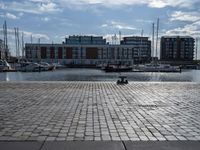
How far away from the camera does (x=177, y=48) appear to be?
164 metres

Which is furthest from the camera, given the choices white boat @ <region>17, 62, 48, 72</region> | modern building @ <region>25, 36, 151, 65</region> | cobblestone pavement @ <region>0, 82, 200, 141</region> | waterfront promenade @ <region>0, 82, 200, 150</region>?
modern building @ <region>25, 36, 151, 65</region>

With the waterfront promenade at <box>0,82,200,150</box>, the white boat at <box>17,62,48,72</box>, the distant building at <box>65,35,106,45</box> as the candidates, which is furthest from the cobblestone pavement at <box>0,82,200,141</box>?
the distant building at <box>65,35,106,45</box>

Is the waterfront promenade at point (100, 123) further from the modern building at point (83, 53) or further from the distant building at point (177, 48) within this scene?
the distant building at point (177, 48)

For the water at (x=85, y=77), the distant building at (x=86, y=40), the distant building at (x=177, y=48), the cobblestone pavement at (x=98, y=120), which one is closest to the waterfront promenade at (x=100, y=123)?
the cobblestone pavement at (x=98, y=120)

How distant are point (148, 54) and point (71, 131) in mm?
165016

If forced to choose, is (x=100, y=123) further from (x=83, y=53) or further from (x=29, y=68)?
(x=83, y=53)

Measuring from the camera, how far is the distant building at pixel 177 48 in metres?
164

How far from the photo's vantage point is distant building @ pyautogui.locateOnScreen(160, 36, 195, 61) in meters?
164

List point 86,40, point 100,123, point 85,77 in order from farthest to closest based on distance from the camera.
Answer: point 86,40
point 85,77
point 100,123

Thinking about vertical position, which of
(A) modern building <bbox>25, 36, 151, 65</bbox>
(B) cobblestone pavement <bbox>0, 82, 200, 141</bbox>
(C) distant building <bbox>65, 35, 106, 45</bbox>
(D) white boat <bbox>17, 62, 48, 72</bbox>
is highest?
(C) distant building <bbox>65, 35, 106, 45</bbox>

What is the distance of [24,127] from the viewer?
7.67 metres

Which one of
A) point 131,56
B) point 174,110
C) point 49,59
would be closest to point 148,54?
point 131,56

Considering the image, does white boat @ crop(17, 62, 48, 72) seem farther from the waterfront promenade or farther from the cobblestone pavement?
the waterfront promenade

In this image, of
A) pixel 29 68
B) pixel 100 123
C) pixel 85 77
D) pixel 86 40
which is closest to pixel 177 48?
pixel 86 40
